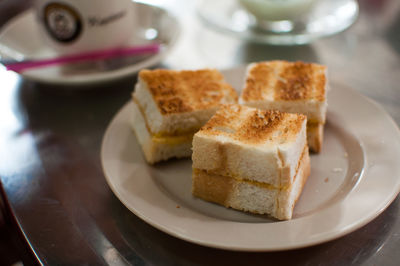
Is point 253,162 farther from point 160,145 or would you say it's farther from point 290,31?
point 290,31

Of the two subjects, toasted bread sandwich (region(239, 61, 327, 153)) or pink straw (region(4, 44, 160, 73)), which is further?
pink straw (region(4, 44, 160, 73))

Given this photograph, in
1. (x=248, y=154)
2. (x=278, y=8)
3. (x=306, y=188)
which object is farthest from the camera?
(x=278, y=8)

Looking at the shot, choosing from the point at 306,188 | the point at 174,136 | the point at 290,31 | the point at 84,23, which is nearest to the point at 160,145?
the point at 174,136

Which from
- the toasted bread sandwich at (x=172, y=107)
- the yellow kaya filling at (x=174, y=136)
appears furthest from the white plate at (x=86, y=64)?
the yellow kaya filling at (x=174, y=136)

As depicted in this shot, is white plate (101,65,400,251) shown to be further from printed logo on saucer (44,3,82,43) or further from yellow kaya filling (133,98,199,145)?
printed logo on saucer (44,3,82,43)

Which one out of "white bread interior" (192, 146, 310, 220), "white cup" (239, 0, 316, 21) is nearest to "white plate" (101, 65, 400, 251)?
"white bread interior" (192, 146, 310, 220)

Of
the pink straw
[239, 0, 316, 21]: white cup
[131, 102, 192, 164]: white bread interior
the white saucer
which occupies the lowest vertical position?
[131, 102, 192, 164]: white bread interior
